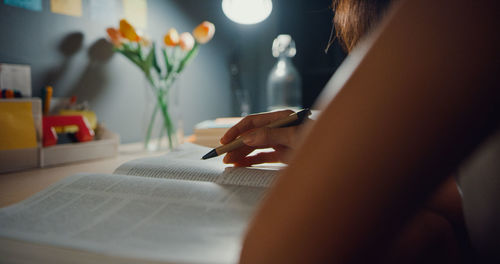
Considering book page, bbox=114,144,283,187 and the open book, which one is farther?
book page, bbox=114,144,283,187

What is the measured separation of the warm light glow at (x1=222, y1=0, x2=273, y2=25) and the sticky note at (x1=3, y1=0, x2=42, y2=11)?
0.71 meters

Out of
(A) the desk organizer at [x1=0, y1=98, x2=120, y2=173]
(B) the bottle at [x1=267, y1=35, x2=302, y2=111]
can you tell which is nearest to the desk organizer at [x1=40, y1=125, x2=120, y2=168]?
(A) the desk organizer at [x1=0, y1=98, x2=120, y2=173]

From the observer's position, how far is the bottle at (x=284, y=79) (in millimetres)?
1952

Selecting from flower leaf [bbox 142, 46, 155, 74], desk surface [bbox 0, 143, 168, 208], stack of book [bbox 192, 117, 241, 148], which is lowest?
desk surface [bbox 0, 143, 168, 208]

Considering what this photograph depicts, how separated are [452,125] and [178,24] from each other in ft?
4.81

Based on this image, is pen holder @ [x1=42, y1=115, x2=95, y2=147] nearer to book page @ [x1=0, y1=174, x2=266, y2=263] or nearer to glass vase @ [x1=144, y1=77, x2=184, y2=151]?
glass vase @ [x1=144, y1=77, x2=184, y2=151]

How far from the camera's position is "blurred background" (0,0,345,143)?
2.99 feet

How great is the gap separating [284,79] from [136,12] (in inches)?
38.8

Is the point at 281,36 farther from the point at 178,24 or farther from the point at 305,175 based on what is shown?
the point at 305,175

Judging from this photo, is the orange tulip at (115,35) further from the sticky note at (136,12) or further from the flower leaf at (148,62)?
the sticky note at (136,12)

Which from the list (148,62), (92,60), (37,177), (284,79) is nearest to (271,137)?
(37,177)

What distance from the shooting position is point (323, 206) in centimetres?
19

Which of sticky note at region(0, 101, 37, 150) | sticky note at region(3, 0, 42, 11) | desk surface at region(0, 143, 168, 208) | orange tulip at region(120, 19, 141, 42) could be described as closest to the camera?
desk surface at region(0, 143, 168, 208)

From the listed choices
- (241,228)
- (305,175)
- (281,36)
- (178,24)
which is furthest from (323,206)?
(281,36)
